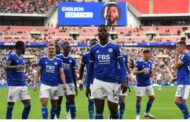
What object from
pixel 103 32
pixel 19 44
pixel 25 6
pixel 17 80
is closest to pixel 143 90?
pixel 17 80

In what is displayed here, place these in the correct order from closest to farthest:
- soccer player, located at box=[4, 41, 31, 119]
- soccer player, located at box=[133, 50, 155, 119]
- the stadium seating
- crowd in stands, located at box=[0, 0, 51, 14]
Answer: soccer player, located at box=[4, 41, 31, 119] < soccer player, located at box=[133, 50, 155, 119] < the stadium seating < crowd in stands, located at box=[0, 0, 51, 14]

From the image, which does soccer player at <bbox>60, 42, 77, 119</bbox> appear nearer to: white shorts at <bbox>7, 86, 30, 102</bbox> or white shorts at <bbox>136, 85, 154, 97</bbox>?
white shorts at <bbox>7, 86, 30, 102</bbox>

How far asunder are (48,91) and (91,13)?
57880 millimetres

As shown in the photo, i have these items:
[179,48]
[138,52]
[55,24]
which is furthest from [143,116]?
[55,24]

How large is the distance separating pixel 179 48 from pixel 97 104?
130 inches

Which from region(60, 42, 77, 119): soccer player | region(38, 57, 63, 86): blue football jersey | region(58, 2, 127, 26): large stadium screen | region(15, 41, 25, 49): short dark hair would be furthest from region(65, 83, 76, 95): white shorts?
region(58, 2, 127, 26): large stadium screen

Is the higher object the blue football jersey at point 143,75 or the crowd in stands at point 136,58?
the blue football jersey at point 143,75

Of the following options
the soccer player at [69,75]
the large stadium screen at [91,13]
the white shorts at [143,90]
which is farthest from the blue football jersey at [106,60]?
the large stadium screen at [91,13]

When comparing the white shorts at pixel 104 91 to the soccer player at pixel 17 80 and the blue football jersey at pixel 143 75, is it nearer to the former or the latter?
the soccer player at pixel 17 80

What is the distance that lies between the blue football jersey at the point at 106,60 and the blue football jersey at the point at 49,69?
2.67 meters

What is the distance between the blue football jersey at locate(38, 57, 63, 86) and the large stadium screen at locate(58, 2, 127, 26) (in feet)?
188

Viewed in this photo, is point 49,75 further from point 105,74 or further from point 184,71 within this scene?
point 184,71

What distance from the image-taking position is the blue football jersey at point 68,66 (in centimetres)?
1386

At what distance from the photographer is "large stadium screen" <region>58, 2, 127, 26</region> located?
6994 cm
